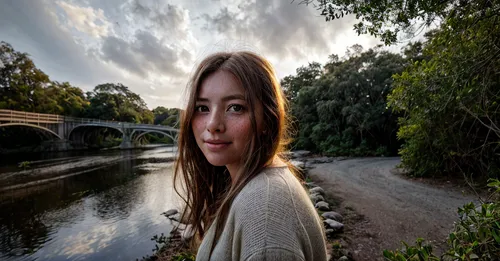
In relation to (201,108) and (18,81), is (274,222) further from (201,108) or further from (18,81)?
(18,81)

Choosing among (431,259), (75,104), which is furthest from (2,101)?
(431,259)

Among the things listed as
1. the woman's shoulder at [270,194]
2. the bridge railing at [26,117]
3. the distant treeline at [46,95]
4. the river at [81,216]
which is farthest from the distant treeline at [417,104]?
the bridge railing at [26,117]

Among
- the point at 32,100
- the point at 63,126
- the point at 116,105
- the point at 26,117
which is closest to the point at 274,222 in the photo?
the point at 26,117

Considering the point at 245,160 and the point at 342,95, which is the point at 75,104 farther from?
the point at 245,160

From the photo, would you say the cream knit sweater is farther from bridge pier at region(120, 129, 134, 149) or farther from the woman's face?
bridge pier at region(120, 129, 134, 149)

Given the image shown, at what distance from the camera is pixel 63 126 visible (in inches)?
1150

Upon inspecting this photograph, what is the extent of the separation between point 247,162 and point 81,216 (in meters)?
8.74

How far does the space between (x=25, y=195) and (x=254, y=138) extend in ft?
41.7

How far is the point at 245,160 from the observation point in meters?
0.92

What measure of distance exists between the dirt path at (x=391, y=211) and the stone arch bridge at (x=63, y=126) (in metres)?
18.9

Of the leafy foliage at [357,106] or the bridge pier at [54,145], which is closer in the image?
the leafy foliage at [357,106]

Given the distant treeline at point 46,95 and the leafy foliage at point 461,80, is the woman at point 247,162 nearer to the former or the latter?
the leafy foliage at point 461,80

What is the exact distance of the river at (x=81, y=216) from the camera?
5.19 meters

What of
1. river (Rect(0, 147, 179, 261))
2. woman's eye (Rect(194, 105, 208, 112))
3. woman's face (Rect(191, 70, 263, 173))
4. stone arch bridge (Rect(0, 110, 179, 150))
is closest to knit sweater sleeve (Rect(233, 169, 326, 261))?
woman's face (Rect(191, 70, 263, 173))
